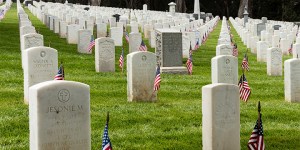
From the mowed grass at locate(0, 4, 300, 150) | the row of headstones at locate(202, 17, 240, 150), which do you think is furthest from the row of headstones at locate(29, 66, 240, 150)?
the row of headstones at locate(202, 17, 240, 150)

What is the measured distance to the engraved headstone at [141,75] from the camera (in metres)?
13.1

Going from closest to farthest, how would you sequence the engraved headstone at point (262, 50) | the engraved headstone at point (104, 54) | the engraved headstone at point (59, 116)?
the engraved headstone at point (59, 116)
the engraved headstone at point (104, 54)
the engraved headstone at point (262, 50)

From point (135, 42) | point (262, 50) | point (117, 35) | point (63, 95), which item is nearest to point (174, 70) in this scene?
point (135, 42)

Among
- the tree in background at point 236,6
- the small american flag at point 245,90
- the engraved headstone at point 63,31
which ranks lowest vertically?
the small american flag at point 245,90

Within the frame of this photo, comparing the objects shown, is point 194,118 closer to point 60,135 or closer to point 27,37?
point 60,135

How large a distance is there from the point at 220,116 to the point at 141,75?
14.2 feet

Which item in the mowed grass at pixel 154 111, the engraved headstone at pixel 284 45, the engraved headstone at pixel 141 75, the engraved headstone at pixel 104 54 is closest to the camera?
the mowed grass at pixel 154 111

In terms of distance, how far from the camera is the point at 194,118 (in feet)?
39.0

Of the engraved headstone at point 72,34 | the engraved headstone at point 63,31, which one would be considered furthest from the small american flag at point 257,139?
the engraved headstone at point 63,31

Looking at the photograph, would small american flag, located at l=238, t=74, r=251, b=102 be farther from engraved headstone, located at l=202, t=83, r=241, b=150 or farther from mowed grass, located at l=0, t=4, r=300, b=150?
engraved headstone, located at l=202, t=83, r=241, b=150

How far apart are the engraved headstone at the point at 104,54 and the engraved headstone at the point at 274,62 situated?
4977 mm

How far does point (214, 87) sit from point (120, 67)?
10.2 metres

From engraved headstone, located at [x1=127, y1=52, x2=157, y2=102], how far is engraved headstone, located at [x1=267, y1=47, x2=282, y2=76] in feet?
20.4

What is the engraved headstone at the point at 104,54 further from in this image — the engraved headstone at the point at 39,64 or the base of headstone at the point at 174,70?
the engraved headstone at the point at 39,64
